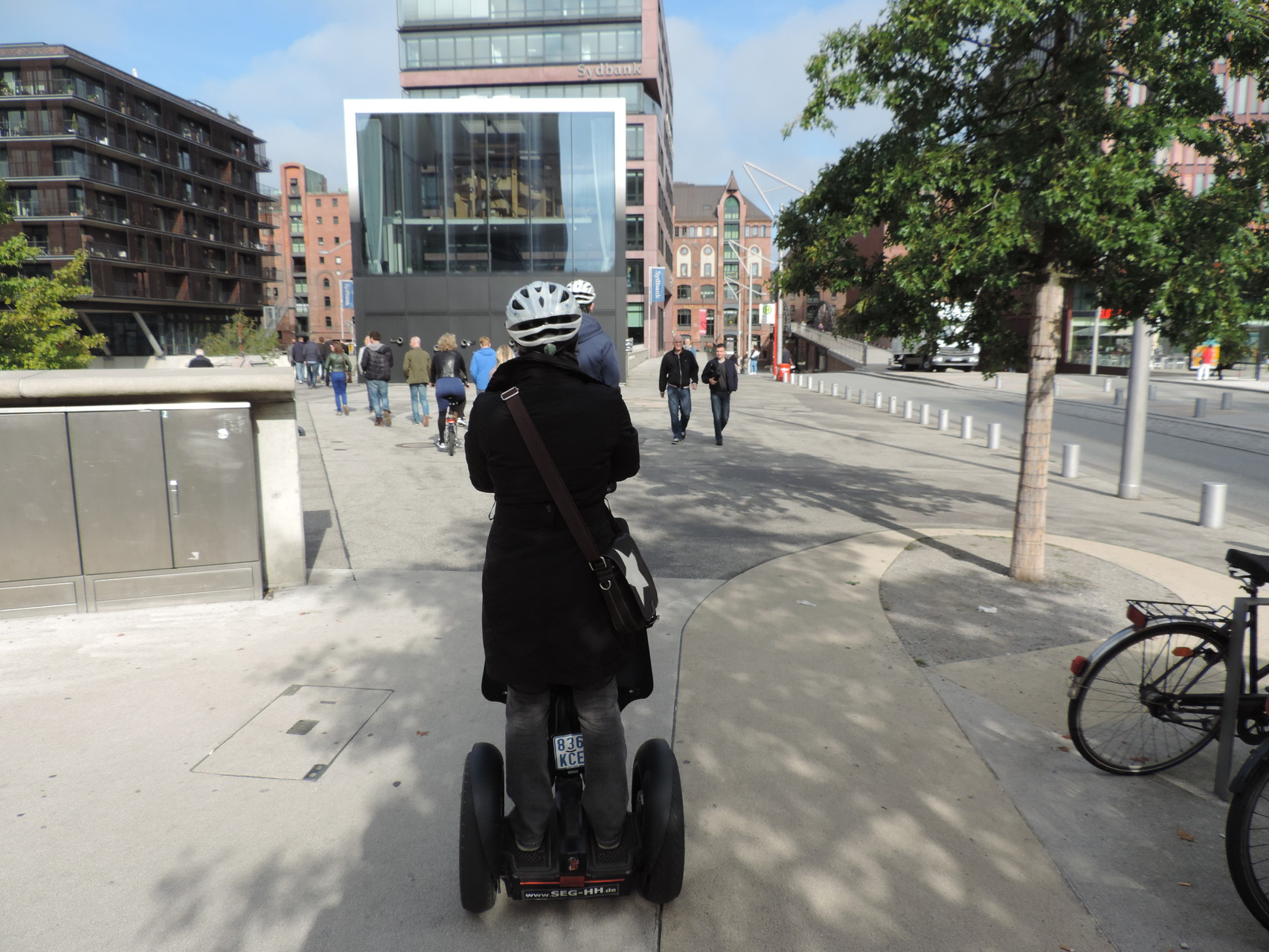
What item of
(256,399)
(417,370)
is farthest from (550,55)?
(256,399)

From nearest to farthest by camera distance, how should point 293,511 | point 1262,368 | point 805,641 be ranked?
point 805,641
point 293,511
point 1262,368

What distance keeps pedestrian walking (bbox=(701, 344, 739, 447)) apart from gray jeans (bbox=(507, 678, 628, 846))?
1235 cm

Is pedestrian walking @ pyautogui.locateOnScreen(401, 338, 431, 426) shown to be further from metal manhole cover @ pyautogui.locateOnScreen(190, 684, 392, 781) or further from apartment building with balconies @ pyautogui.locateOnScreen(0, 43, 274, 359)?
apartment building with balconies @ pyautogui.locateOnScreen(0, 43, 274, 359)

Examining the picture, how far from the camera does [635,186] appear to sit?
65.5 meters

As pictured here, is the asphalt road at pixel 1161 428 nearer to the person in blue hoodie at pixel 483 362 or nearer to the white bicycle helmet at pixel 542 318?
the person in blue hoodie at pixel 483 362

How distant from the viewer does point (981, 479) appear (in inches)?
465

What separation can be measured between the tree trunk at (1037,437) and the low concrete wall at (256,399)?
527cm

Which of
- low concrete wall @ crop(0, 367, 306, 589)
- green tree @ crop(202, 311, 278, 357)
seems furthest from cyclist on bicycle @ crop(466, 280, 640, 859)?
green tree @ crop(202, 311, 278, 357)

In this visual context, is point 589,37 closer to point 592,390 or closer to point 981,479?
point 981,479

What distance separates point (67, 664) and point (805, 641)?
167 inches

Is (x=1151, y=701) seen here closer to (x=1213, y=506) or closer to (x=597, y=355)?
(x=597, y=355)

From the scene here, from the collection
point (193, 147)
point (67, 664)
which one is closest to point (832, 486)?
point (67, 664)

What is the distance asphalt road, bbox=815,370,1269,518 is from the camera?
1305 cm

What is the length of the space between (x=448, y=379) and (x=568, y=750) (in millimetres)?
11251
